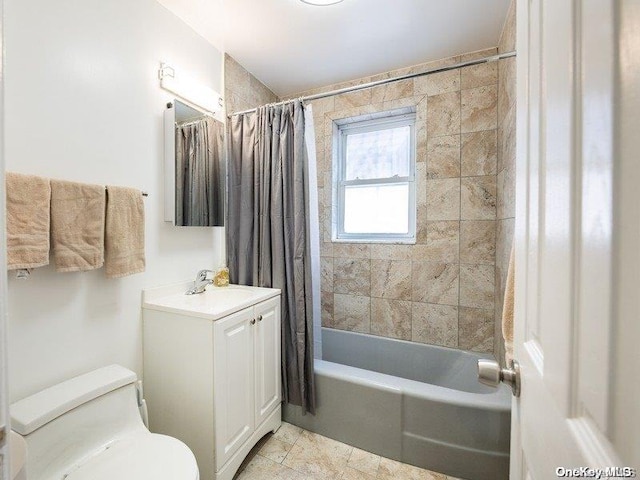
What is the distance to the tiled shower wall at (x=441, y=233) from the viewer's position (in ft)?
6.37

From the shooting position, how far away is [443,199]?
206 cm

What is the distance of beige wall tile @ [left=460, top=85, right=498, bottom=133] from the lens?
190cm

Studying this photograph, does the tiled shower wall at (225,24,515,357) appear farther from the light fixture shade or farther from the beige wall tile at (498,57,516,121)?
the light fixture shade

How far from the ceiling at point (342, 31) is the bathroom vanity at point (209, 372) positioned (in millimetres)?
1637

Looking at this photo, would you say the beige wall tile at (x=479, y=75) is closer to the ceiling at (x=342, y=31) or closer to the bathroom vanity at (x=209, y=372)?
the ceiling at (x=342, y=31)

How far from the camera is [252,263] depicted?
1.88 m

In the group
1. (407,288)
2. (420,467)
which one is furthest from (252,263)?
(420,467)

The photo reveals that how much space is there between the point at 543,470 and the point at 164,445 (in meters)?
1.18

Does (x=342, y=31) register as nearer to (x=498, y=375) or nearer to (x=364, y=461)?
(x=498, y=375)

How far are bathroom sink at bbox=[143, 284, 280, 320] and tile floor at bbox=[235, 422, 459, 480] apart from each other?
0.86 metres

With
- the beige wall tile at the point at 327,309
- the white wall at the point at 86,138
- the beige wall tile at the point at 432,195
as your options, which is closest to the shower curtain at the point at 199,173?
the white wall at the point at 86,138

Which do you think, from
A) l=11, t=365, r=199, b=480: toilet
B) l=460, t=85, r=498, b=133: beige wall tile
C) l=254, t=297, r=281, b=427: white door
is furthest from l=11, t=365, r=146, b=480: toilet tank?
l=460, t=85, r=498, b=133: beige wall tile

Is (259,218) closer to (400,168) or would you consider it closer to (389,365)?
(400,168)

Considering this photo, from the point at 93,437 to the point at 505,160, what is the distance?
7.91 feet
